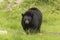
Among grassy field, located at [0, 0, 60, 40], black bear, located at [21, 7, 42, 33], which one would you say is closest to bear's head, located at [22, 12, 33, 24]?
black bear, located at [21, 7, 42, 33]

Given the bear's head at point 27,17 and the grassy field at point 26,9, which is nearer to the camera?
the bear's head at point 27,17

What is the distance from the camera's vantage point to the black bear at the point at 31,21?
11.0 meters

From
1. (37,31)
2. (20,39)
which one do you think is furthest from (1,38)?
(37,31)

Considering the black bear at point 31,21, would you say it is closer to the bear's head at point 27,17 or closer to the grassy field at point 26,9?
the bear's head at point 27,17

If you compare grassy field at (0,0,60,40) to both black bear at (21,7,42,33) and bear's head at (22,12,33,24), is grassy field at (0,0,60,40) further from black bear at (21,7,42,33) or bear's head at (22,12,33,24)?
bear's head at (22,12,33,24)

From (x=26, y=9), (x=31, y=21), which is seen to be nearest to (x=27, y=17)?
(x=31, y=21)

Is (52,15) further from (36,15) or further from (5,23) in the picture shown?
(36,15)

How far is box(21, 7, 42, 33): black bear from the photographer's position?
1101 centimetres

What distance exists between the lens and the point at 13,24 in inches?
515

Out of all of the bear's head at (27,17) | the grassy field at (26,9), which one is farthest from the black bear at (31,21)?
the grassy field at (26,9)

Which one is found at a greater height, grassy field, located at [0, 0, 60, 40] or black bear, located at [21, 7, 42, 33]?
black bear, located at [21, 7, 42, 33]

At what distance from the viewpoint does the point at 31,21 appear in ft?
37.1

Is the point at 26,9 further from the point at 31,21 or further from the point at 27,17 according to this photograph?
the point at 27,17

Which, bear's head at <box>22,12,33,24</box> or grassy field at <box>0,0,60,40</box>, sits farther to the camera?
grassy field at <box>0,0,60,40</box>
